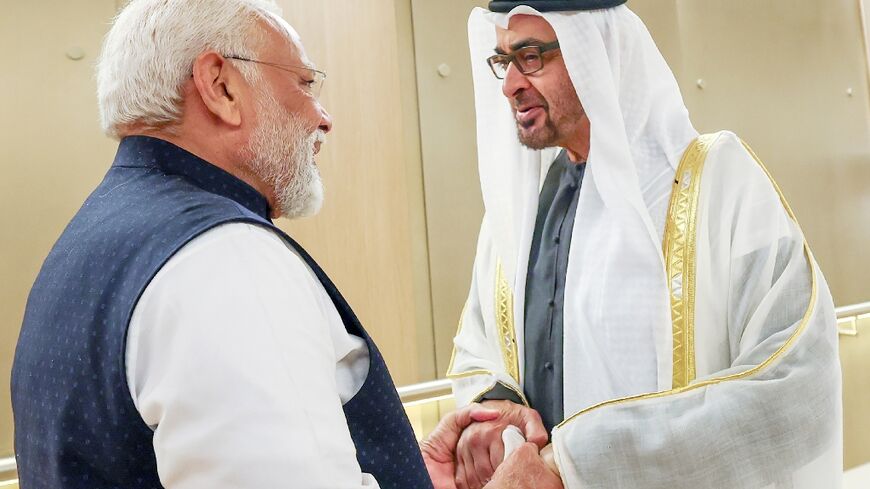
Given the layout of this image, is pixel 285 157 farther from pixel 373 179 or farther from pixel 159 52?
pixel 373 179

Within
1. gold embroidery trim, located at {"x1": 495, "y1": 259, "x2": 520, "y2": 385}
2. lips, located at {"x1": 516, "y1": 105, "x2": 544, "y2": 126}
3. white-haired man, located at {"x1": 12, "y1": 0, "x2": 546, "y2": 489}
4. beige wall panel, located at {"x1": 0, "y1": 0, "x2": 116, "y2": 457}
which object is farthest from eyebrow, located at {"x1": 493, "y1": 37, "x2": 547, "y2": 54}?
beige wall panel, located at {"x1": 0, "y1": 0, "x2": 116, "y2": 457}

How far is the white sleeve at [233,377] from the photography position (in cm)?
83

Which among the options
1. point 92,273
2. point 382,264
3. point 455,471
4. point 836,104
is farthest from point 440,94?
point 836,104

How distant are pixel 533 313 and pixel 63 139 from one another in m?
1.64

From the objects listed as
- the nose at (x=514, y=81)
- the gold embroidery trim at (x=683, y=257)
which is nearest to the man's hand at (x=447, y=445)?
the gold embroidery trim at (x=683, y=257)

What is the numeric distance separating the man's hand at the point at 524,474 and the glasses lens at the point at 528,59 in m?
0.90

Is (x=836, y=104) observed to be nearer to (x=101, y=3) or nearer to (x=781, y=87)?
(x=781, y=87)

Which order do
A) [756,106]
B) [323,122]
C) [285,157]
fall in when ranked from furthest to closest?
[756,106] → [323,122] → [285,157]

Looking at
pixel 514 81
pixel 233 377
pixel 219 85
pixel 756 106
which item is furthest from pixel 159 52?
pixel 756 106

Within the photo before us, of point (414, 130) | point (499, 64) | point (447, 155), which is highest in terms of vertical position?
point (499, 64)

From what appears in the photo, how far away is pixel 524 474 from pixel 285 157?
764 mm

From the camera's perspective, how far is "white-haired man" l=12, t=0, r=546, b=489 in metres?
0.84

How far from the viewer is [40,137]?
2.48 meters

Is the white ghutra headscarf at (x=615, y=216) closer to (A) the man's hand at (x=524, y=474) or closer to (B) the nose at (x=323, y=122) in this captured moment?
(A) the man's hand at (x=524, y=474)
